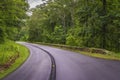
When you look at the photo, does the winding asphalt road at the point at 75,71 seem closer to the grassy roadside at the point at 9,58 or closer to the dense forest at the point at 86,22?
the grassy roadside at the point at 9,58

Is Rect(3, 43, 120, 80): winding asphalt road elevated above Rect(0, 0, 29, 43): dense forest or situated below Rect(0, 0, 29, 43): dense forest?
below

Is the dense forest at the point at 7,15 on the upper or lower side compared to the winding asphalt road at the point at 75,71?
upper

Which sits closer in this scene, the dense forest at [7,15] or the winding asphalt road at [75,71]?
the winding asphalt road at [75,71]

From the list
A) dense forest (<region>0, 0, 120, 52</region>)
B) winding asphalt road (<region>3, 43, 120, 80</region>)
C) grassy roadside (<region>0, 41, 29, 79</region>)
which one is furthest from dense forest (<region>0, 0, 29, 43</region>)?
winding asphalt road (<region>3, 43, 120, 80</region>)

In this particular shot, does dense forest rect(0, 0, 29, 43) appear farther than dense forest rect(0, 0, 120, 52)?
No

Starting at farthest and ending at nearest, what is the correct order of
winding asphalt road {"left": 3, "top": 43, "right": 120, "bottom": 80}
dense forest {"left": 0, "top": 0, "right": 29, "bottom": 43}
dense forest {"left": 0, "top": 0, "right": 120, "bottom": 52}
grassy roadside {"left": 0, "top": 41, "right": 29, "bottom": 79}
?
1. dense forest {"left": 0, "top": 0, "right": 120, "bottom": 52}
2. dense forest {"left": 0, "top": 0, "right": 29, "bottom": 43}
3. grassy roadside {"left": 0, "top": 41, "right": 29, "bottom": 79}
4. winding asphalt road {"left": 3, "top": 43, "right": 120, "bottom": 80}

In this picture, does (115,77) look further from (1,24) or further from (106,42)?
(106,42)

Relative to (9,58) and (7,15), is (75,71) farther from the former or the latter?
(9,58)

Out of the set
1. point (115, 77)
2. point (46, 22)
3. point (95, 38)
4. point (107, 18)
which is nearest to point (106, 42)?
point (95, 38)

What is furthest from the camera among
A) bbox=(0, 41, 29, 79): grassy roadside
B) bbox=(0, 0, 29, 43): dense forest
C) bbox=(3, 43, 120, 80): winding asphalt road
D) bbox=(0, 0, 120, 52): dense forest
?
bbox=(0, 0, 120, 52): dense forest

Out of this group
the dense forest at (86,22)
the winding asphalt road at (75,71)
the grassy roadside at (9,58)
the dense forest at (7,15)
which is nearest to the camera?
the winding asphalt road at (75,71)

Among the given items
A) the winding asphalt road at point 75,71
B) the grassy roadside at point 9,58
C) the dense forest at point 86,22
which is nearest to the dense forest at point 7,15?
the dense forest at point 86,22

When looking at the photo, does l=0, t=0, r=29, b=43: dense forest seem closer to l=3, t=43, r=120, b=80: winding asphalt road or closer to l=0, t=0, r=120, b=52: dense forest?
l=0, t=0, r=120, b=52: dense forest

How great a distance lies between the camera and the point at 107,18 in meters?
29.3
